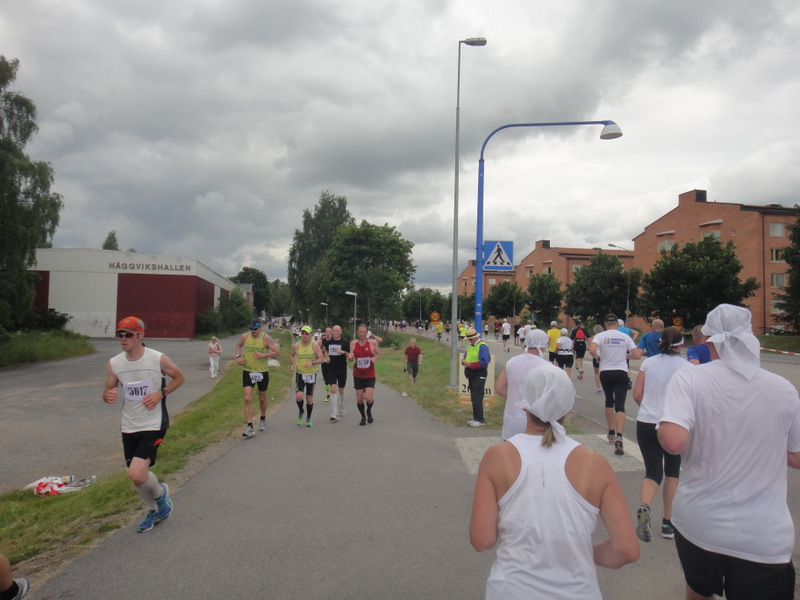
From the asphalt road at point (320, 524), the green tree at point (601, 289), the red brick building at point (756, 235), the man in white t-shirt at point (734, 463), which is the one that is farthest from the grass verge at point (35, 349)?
the red brick building at point (756, 235)

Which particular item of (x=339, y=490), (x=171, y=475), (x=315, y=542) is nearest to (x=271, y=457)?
(x=171, y=475)

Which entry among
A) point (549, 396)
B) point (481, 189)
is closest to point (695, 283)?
point (481, 189)

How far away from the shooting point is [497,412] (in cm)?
1146

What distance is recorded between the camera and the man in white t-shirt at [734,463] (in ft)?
7.94

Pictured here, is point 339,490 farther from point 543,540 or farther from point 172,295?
point 172,295

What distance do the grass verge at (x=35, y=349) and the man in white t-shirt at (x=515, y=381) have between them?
31258mm

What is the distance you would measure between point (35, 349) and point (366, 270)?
29.5 metres

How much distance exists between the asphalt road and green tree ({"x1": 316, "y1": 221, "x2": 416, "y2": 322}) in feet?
145

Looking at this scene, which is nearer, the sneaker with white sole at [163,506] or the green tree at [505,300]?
the sneaker with white sole at [163,506]

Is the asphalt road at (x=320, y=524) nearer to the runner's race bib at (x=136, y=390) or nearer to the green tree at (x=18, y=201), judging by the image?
the runner's race bib at (x=136, y=390)

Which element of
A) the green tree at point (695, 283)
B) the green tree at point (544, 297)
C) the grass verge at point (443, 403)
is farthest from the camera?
the green tree at point (544, 297)

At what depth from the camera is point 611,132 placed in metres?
12.2

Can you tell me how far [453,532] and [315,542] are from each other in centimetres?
113

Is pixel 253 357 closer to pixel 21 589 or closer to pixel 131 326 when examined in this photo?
pixel 131 326
